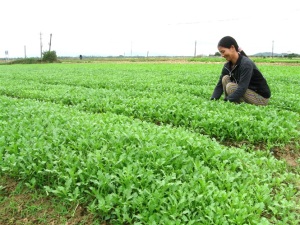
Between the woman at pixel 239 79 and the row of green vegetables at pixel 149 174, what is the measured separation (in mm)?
2422

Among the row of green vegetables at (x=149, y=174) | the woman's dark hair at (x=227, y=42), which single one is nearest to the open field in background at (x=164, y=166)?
the row of green vegetables at (x=149, y=174)

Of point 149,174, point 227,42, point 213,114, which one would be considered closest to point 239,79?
point 227,42

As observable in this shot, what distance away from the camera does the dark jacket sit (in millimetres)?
6508

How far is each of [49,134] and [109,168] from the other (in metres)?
1.60

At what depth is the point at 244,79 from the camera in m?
6.51

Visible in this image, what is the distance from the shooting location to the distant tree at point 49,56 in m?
60.7

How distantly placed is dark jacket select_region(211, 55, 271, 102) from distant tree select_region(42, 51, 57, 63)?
58483 millimetres

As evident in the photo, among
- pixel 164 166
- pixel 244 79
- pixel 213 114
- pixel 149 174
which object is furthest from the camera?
pixel 244 79

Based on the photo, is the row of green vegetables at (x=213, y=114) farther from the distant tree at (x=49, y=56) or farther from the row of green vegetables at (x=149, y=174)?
the distant tree at (x=49, y=56)

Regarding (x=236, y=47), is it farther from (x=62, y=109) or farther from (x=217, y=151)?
(x=62, y=109)

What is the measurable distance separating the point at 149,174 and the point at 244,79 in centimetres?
406

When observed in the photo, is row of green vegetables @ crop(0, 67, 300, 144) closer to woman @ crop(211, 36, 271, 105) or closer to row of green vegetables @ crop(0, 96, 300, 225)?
woman @ crop(211, 36, 271, 105)

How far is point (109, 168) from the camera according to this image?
11.6 ft

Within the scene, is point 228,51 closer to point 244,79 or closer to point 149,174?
point 244,79
